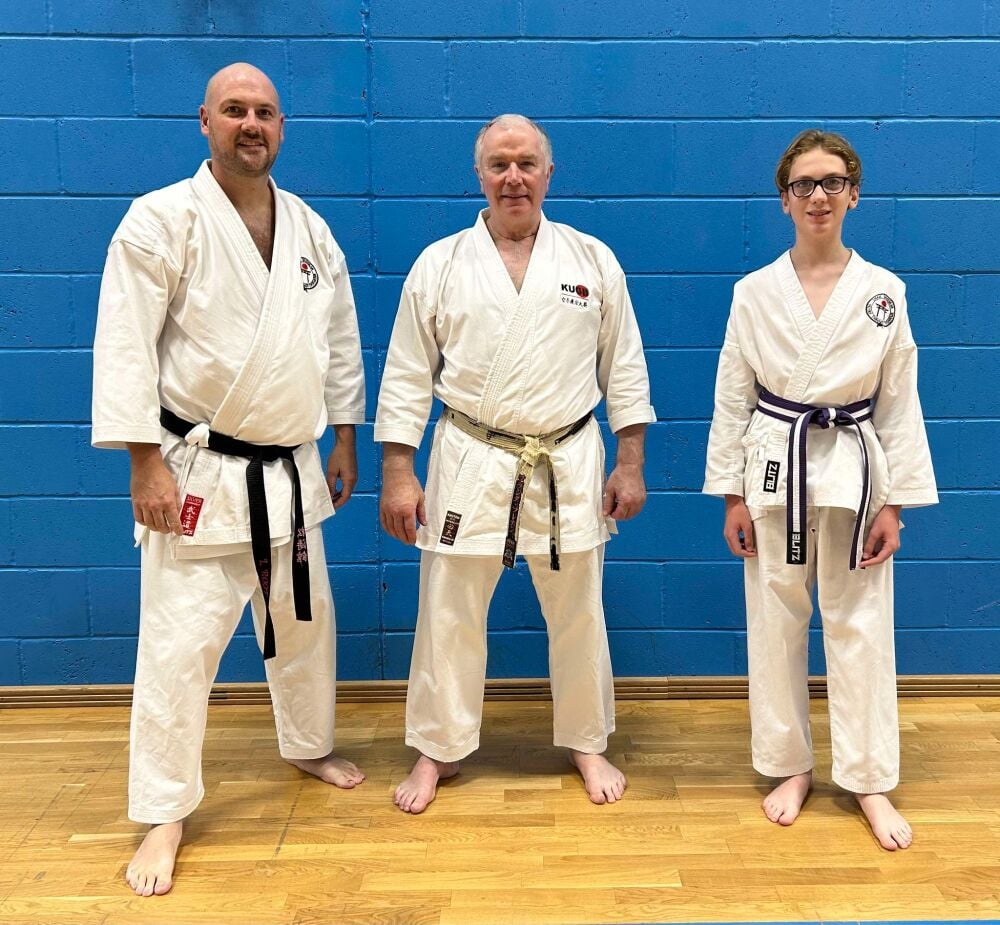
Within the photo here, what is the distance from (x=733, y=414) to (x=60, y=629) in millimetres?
2030

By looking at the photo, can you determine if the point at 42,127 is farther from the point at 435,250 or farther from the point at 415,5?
the point at 435,250

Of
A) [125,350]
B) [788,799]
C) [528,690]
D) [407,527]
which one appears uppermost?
[125,350]

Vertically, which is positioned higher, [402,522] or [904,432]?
[904,432]

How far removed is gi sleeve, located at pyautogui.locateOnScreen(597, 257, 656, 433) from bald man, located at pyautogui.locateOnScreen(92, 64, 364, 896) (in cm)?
67

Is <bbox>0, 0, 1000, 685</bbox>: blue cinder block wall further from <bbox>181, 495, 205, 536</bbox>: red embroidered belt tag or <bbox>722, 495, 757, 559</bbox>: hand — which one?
<bbox>181, 495, 205, 536</bbox>: red embroidered belt tag

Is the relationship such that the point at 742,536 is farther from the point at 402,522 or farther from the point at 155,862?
the point at 155,862

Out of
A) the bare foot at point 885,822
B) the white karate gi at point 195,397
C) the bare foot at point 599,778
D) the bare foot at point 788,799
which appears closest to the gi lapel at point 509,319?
the white karate gi at point 195,397

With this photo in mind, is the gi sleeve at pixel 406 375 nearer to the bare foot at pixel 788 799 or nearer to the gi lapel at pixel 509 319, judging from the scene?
the gi lapel at pixel 509 319

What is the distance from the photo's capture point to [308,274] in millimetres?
2100

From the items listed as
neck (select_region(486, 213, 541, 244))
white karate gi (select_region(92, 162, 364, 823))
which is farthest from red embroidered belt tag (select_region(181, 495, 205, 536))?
neck (select_region(486, 213, 541, 244))

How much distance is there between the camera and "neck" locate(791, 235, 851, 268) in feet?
6.70

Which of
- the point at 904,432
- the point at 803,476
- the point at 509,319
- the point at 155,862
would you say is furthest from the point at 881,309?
the point at 155,862

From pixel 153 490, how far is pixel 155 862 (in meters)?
0.75

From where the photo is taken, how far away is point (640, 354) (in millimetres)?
2291
